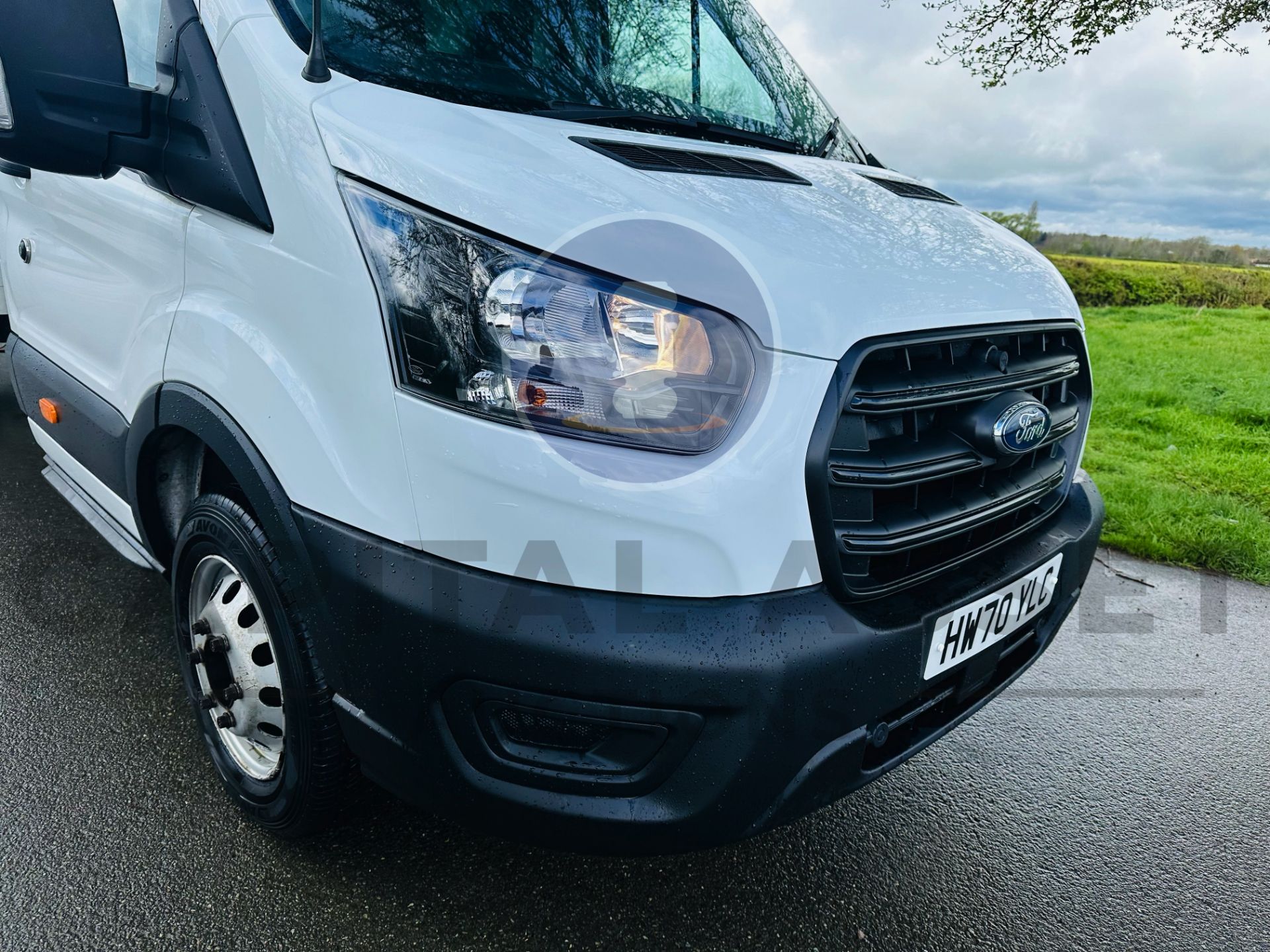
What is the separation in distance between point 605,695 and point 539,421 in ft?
1.43

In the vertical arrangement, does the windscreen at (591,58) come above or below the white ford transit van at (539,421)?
above

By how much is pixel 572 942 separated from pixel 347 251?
1407 mm

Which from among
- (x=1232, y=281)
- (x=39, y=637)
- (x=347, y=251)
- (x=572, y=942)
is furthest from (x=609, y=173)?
(x=1232, y=281)

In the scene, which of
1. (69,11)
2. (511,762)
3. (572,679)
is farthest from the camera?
(69,11)

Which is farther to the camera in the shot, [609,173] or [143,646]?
[143,646]

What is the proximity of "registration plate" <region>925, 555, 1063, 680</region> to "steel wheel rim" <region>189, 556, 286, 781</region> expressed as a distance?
1.28m

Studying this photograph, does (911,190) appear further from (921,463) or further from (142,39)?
(142,39)

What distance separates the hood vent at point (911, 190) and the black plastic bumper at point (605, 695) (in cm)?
106

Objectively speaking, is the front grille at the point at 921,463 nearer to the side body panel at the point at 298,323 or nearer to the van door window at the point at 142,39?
the side body panel at the point at 298,323

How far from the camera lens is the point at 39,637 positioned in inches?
107

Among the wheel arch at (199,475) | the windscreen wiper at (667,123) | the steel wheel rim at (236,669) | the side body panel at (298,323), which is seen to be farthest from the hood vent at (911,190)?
the steel wheel rim at (236,669)

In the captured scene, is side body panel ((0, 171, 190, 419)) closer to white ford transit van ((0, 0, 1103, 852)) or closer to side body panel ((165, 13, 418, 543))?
white ford transit van ((0, 0, 1103, 852))

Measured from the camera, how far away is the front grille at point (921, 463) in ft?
4.74

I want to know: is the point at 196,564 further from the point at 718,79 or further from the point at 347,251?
the point at 718,79
